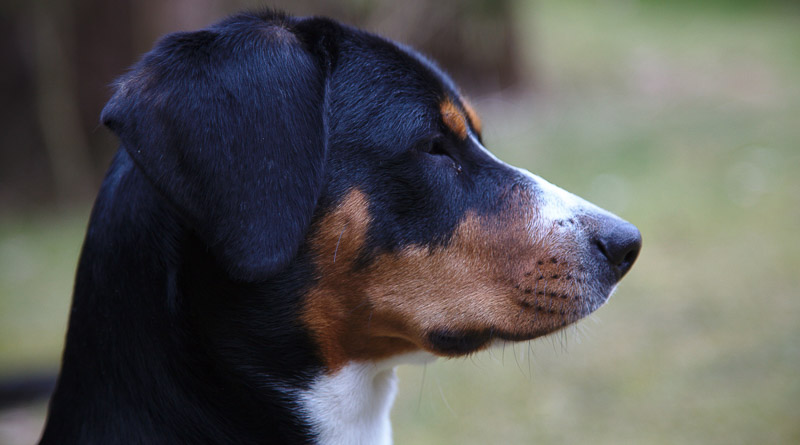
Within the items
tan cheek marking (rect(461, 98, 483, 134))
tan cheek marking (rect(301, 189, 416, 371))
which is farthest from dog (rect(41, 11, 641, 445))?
tan cheek marking (rect(461, 98, 483, 134))

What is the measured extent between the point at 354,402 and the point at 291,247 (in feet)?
2.21

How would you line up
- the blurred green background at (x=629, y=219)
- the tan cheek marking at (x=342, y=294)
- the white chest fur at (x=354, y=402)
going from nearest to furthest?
the tan cheek marking at (x=342, y=294) < the white chest fur at (x=354, y=402) < the blurred green background at (x=629, y=219)

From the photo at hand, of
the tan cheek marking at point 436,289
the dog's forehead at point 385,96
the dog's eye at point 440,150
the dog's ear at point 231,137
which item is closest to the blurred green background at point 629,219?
the tan cheek marking at point 436,289

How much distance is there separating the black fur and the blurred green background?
1.01 m

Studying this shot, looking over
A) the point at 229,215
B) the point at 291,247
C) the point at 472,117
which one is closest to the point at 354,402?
the point at 291,247

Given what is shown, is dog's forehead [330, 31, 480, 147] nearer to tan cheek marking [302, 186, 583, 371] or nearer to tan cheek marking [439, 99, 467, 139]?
tan cheek marking [439, 99, 467, 139]

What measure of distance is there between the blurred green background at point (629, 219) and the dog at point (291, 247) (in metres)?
0.54

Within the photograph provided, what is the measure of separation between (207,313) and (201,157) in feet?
1.67

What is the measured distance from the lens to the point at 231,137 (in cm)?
218

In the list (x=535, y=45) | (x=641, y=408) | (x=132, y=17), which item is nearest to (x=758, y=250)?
(x=641, y=408)

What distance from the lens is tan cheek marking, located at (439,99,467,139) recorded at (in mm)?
2627

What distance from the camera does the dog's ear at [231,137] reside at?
6.82 feet

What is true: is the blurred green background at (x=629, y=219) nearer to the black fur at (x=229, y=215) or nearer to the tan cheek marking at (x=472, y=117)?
the tan cheek marking at (x=472, y=117)

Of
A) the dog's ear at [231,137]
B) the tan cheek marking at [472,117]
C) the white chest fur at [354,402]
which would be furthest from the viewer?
the tan cheek marking at [472,117]
